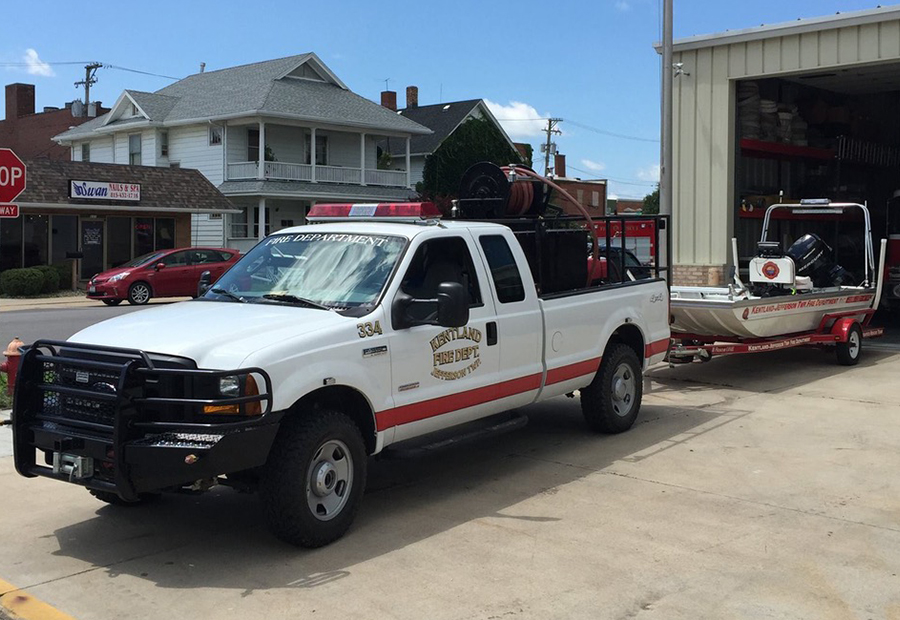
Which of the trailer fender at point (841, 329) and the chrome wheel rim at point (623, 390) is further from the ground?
the trailer fender at point (841, 329)

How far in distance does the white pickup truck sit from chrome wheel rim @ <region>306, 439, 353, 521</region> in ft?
0.04

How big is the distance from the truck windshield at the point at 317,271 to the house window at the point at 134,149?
129 feet

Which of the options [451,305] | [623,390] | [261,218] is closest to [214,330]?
[451,305]

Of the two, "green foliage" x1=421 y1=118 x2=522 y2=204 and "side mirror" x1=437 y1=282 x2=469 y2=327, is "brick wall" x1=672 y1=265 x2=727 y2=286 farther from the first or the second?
"green foliage" x1=421 y1=118 x2=522 y2=204

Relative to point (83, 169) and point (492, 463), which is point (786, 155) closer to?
point (492, 463)

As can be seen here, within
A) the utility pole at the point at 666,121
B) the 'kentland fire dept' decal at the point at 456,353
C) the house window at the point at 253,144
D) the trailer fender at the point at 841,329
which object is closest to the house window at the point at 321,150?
the house window at the point at 253,144

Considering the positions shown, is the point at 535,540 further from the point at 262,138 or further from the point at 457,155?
the point at 457,155

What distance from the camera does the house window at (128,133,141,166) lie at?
43.6 meters

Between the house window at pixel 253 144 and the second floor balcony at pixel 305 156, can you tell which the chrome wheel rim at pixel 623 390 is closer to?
the second floor balcony at pixel 305 156

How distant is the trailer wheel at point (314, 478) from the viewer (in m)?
5.45

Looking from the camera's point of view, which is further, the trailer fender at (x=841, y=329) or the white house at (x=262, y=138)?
the white house at (x=262, y=138)

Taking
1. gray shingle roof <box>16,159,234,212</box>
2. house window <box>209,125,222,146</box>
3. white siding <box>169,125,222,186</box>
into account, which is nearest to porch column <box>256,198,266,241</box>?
white siding <box>169,125,222,186</box>

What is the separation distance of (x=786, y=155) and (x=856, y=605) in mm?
15700

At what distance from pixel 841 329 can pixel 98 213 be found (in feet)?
81.4
